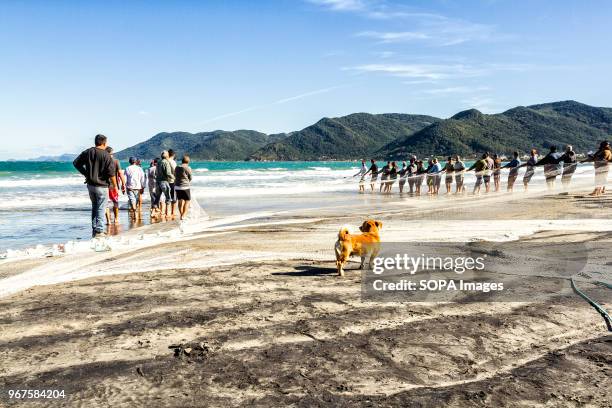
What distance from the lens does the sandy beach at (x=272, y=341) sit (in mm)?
3283

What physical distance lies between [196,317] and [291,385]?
5.81 ft

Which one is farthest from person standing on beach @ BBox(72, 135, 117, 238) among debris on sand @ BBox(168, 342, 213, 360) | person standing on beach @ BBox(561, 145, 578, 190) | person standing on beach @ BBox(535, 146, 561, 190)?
person standing on beach @ BBox(561, 145, 578, 190)

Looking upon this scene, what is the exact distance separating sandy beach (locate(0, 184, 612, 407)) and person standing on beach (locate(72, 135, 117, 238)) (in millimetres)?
3024

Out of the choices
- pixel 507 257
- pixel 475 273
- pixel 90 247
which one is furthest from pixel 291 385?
pixel 90 247

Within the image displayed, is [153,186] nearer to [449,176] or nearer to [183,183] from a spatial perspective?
[183,183]

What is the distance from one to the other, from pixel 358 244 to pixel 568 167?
13781 millimetres

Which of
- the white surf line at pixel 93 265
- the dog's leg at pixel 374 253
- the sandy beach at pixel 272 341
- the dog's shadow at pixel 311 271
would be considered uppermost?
the dog's leg at pixel 374 253

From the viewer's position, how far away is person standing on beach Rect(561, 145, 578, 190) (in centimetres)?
1633

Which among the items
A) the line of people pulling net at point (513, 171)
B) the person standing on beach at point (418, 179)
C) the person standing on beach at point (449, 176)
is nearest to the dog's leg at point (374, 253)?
the line of people pulling net at point (513, 171)

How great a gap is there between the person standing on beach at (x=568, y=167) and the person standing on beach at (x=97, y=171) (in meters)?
14.4

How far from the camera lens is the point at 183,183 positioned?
1380 centimetres

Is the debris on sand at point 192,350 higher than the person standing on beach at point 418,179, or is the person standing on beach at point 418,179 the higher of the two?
the person standing on beach at point 418,179

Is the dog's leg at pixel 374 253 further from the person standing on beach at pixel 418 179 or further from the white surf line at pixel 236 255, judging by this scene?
the person standing on beach at pixel 418 179

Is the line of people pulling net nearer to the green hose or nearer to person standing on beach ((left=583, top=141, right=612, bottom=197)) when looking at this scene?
person standing on beach ((left=583, top=141, right=612, bottom=197))
